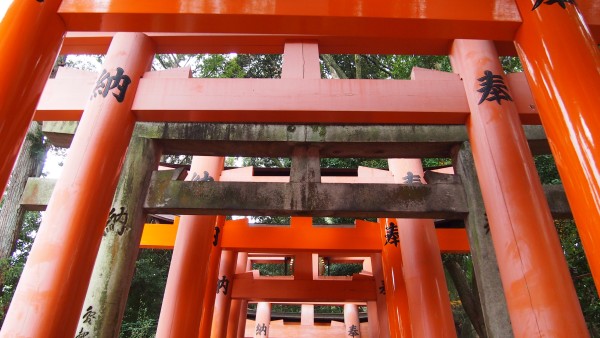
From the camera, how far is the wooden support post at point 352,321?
11.5 m

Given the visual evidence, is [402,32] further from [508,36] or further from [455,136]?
[455,136]

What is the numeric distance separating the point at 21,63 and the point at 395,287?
20.1 feet

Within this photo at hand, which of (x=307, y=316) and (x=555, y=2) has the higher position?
(x=555, y=2)

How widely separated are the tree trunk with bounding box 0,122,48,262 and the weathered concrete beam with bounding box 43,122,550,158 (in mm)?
4784

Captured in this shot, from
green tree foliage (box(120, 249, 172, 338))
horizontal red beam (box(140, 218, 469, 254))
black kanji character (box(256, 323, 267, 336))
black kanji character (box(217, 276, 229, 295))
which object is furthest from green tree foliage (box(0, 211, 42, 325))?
black kanji character (box(256, 323, 267, 336))

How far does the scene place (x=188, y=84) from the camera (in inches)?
154

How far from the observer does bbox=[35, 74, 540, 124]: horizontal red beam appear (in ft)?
12.2

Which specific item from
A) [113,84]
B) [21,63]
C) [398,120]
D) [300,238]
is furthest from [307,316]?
[21,63]

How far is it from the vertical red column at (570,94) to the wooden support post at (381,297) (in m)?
6.37

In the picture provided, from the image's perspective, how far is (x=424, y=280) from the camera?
5.21 metres

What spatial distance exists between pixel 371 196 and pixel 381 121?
72cm

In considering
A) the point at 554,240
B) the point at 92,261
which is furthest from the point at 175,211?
the point at 554,240

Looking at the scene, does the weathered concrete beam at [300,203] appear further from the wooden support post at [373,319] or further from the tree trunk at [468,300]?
the wooden support post at [373,319]

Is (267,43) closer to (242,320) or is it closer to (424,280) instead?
(424,280)
